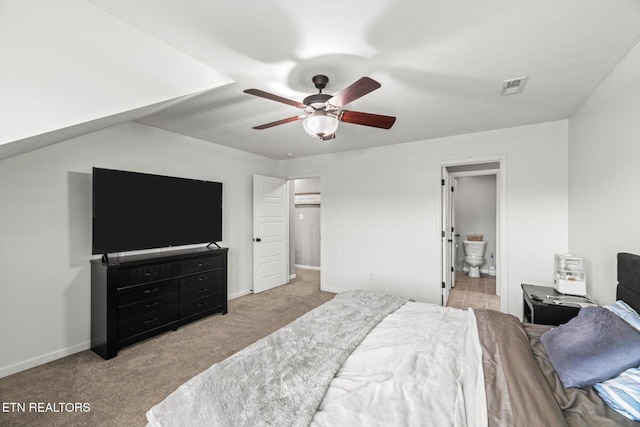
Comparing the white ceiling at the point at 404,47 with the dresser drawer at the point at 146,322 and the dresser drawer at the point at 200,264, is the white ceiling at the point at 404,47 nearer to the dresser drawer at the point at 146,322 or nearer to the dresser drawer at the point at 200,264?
the dresser drawer at the point at 200,264

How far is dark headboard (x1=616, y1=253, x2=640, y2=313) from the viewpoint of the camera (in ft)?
5.21

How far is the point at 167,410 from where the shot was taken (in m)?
1.14

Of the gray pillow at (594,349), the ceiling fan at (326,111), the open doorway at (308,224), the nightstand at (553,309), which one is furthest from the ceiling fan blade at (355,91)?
the open doorway at (308,224)

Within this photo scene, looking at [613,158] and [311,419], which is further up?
[613,158]

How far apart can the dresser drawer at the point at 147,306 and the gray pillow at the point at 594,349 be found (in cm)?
342

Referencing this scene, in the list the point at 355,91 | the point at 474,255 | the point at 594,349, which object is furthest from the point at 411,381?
the point at 474,255

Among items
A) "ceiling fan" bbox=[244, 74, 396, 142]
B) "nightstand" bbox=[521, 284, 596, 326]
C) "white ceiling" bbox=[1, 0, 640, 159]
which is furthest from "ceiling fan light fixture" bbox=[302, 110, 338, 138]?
"nightstand" bbox=[521, 284, 596, 326]

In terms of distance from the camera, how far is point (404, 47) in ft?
5.95

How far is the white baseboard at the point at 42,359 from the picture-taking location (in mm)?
2357

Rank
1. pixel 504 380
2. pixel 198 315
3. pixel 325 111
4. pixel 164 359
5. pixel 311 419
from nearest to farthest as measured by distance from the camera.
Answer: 1. pixel 311 419
2. pixel 504 380
3. pixel 325 111
4. pixel 164 359
5. pixel 198 315

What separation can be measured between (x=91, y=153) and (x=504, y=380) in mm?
3914

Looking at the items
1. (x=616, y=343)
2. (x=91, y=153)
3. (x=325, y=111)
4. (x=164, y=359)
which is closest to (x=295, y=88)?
(x=325, y=111)

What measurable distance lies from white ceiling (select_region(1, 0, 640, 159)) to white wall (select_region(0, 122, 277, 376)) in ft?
2.43

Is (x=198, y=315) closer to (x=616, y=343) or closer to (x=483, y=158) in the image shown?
(x=616, y=343)
